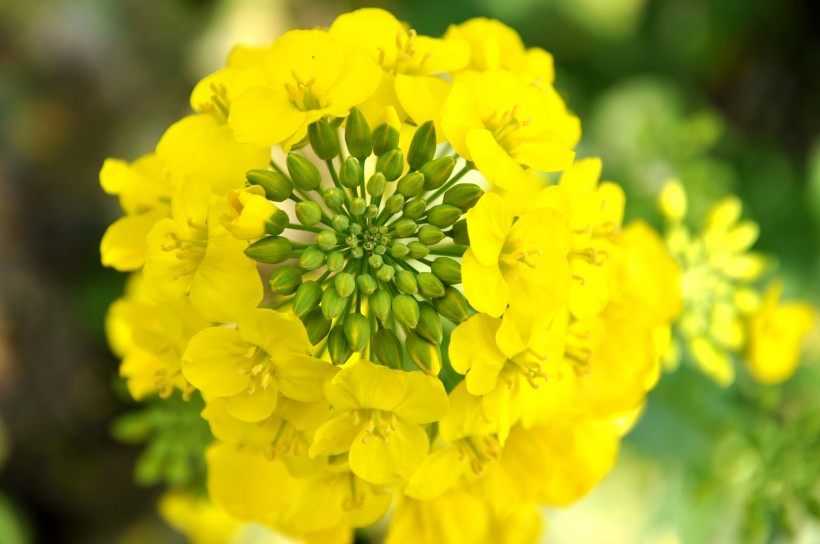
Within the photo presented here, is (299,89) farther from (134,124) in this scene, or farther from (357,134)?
(134,124)

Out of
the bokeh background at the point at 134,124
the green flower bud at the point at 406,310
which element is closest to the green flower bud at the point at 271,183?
the green flower bud at the point at 406,310

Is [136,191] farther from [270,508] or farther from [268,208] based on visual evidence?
[270,508]

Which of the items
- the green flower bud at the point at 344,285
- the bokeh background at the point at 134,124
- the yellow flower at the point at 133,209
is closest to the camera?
the green flower bud at the point at 344,285

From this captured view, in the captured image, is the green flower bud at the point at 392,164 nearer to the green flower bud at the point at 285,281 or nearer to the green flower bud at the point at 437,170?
the green flower bud at the point at 437,170

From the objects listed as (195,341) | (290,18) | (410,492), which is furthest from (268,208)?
(290,18)

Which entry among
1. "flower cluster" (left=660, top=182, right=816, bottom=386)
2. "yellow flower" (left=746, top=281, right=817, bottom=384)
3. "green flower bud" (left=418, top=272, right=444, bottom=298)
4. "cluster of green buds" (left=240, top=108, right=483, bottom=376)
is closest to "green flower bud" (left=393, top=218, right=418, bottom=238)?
"cluster of green buds" (left=240, top=108, right=483, bottom=376)

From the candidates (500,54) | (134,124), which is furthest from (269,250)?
(134,124)
